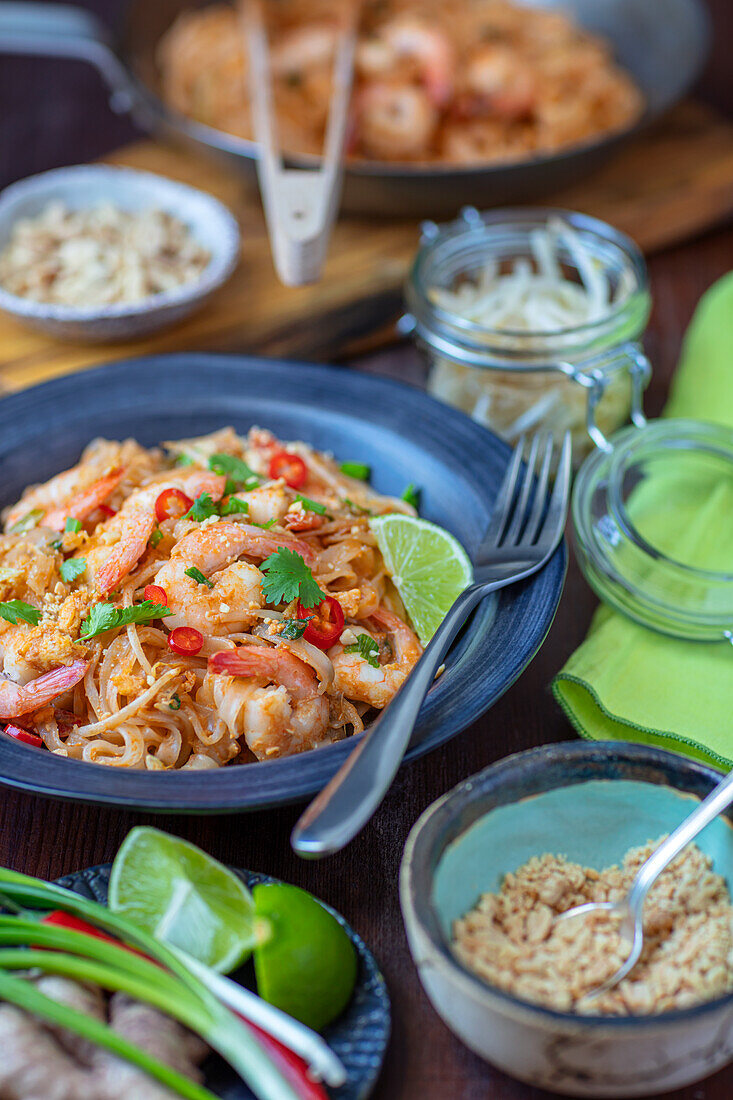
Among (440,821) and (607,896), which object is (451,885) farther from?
(607,896)

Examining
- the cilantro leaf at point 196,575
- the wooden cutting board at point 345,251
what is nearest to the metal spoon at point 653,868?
the cilantro leaf at point 196,575

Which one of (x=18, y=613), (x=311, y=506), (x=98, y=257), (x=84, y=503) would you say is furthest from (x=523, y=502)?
(x=98, y=257)

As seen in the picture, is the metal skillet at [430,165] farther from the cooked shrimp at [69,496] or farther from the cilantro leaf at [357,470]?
the cooked shrimp at [69,496]

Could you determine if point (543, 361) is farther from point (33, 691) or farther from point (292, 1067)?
point (292, 1067)

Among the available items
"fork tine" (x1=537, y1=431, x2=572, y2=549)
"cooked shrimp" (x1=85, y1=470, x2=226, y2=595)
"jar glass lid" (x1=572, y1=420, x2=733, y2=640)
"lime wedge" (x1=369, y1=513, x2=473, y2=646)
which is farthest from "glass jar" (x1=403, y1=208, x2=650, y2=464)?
"cooked shrimp" (x1=85, y1=470, x2=226, y2=595)

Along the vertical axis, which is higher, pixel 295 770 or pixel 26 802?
pixel 295 770

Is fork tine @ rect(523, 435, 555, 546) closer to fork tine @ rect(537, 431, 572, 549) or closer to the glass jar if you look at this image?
fork tine @ rect(537, 431, 572, 549)

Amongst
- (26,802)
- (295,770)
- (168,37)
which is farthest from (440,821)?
(168,37)
